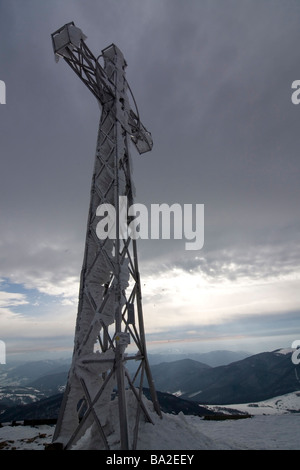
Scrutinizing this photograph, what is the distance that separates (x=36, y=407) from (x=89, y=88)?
104 meters

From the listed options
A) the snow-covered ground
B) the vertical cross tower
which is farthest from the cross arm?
the snow-covered ground

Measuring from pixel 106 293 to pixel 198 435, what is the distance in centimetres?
649

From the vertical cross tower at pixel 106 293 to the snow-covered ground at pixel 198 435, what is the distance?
2.39 feet

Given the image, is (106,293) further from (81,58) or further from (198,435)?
(81,58)

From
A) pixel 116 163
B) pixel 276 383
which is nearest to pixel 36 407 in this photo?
pixel 116 163

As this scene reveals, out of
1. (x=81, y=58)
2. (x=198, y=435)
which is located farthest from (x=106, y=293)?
(x=81, y=58)

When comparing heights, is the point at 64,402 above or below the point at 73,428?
above

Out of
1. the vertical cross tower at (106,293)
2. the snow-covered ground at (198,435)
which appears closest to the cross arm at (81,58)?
the vertical cross tower at (106,293)

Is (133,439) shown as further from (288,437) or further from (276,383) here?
(276,383)

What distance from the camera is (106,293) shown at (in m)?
10.1

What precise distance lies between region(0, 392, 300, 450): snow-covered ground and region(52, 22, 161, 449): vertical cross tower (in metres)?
0.73

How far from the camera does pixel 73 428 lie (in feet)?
28.7

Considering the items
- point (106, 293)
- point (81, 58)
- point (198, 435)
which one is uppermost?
point (81, 58)

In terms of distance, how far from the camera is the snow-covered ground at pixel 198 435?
8047 millimetres
